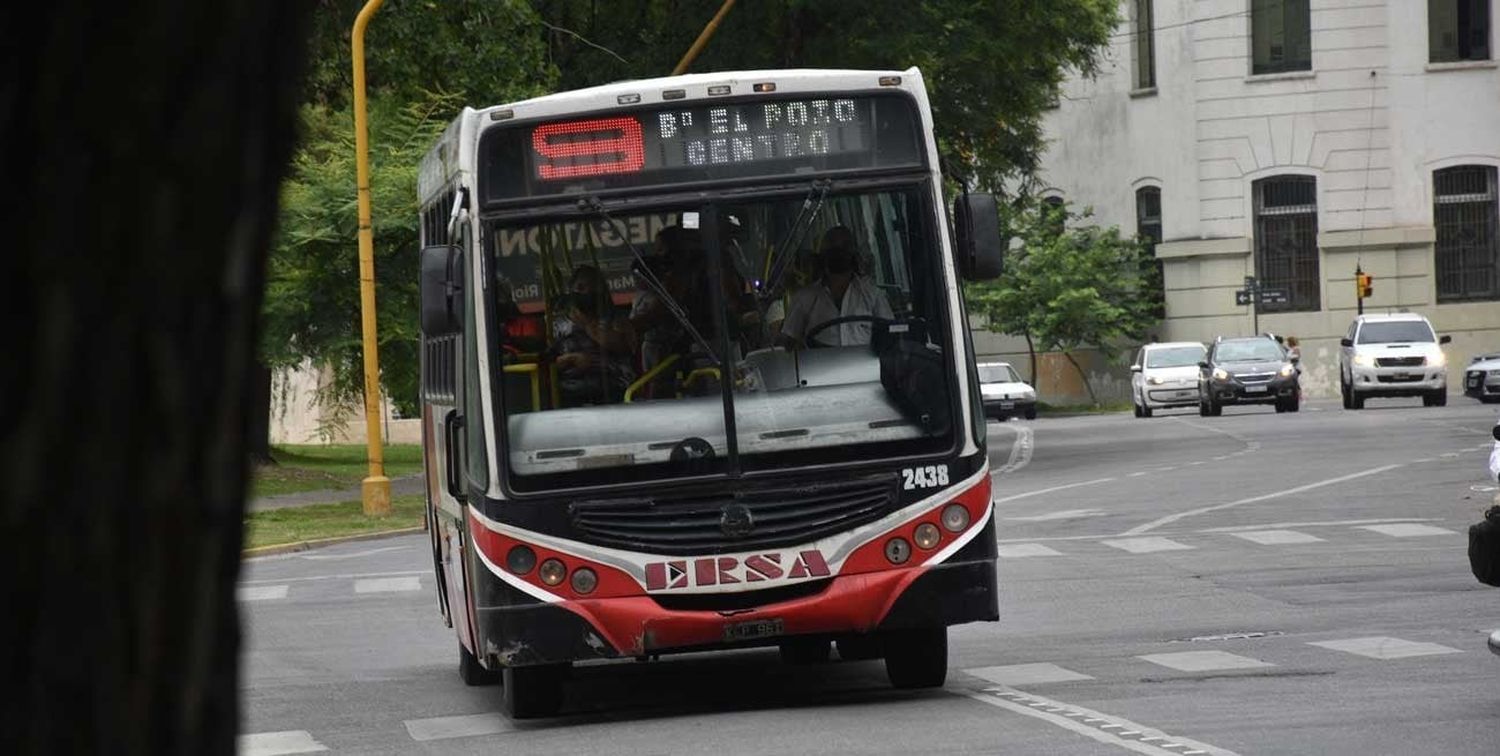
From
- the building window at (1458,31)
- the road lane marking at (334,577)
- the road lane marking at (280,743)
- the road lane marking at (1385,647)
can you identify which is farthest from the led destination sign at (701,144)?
the building window at (1458,31)

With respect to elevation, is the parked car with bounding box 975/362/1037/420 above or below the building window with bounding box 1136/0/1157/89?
below

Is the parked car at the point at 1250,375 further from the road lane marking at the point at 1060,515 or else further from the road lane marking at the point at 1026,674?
the road lane marking at the point at 1026,674

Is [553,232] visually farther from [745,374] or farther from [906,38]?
[906,38]

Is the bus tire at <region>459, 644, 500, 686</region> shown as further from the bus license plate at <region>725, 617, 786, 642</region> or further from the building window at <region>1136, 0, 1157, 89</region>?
the building window at <region>1136, 0, 1157, 89</region>

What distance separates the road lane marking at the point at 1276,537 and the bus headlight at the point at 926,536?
30.9 ft

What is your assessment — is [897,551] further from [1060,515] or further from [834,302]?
[1060,515]

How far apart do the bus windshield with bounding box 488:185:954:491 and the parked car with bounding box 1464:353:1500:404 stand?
42.4m

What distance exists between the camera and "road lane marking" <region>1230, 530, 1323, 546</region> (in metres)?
20.7

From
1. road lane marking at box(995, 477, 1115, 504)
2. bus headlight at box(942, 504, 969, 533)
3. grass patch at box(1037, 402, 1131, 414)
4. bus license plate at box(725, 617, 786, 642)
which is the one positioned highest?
bus headlight at box(942, 504, 969, 533)

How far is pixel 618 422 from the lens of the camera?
1161 cm

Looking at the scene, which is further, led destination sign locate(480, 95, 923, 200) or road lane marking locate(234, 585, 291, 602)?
road lane marking locate(234, 585, 291, 602)

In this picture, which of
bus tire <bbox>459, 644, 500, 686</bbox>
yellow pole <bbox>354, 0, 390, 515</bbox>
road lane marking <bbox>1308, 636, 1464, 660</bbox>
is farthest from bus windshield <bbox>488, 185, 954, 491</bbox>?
yellow pole <bbox>354, 0, 390, 515</bbox>

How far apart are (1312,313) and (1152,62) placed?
759 centimetres

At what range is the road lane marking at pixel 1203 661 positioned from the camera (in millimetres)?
12555
